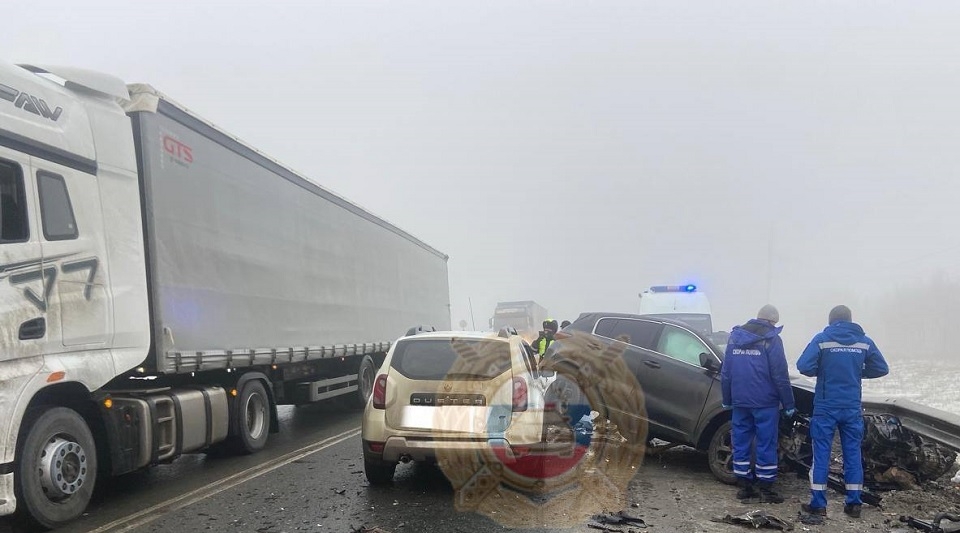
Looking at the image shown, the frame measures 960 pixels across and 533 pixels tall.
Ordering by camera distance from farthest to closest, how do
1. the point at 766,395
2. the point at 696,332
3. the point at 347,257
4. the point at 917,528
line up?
1. the point at 347,257
2. the point at 696,332
3. the point at 766,395
4. the point at 917,528

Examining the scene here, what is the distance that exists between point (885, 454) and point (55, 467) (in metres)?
7.47

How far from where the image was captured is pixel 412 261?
15758mm

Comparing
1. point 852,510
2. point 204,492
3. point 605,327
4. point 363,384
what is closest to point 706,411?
point 852,510

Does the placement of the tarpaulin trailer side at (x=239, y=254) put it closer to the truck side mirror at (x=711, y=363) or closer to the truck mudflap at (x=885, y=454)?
the truck side mirror at (x=711, y=363)

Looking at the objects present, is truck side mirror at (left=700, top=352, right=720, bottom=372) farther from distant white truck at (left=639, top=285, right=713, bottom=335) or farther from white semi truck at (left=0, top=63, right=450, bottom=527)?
distant white truck at (left=639, top=285, right=713, bottom=335)

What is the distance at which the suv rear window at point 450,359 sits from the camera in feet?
18.6

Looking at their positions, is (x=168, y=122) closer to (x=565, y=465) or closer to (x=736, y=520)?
(x=565, y=465)

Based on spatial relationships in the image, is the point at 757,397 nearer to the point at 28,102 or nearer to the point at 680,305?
the point at 28,102

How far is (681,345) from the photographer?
7297 millimetres

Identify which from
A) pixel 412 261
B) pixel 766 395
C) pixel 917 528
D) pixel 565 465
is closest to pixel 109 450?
pixel 565 465

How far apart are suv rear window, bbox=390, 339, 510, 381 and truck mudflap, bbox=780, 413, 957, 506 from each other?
3251 mm

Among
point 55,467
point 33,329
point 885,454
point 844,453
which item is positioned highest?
point 33,329

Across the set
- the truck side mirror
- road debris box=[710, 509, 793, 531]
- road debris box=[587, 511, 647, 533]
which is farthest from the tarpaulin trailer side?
the truck side mirror

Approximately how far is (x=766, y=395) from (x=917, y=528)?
1475mm
